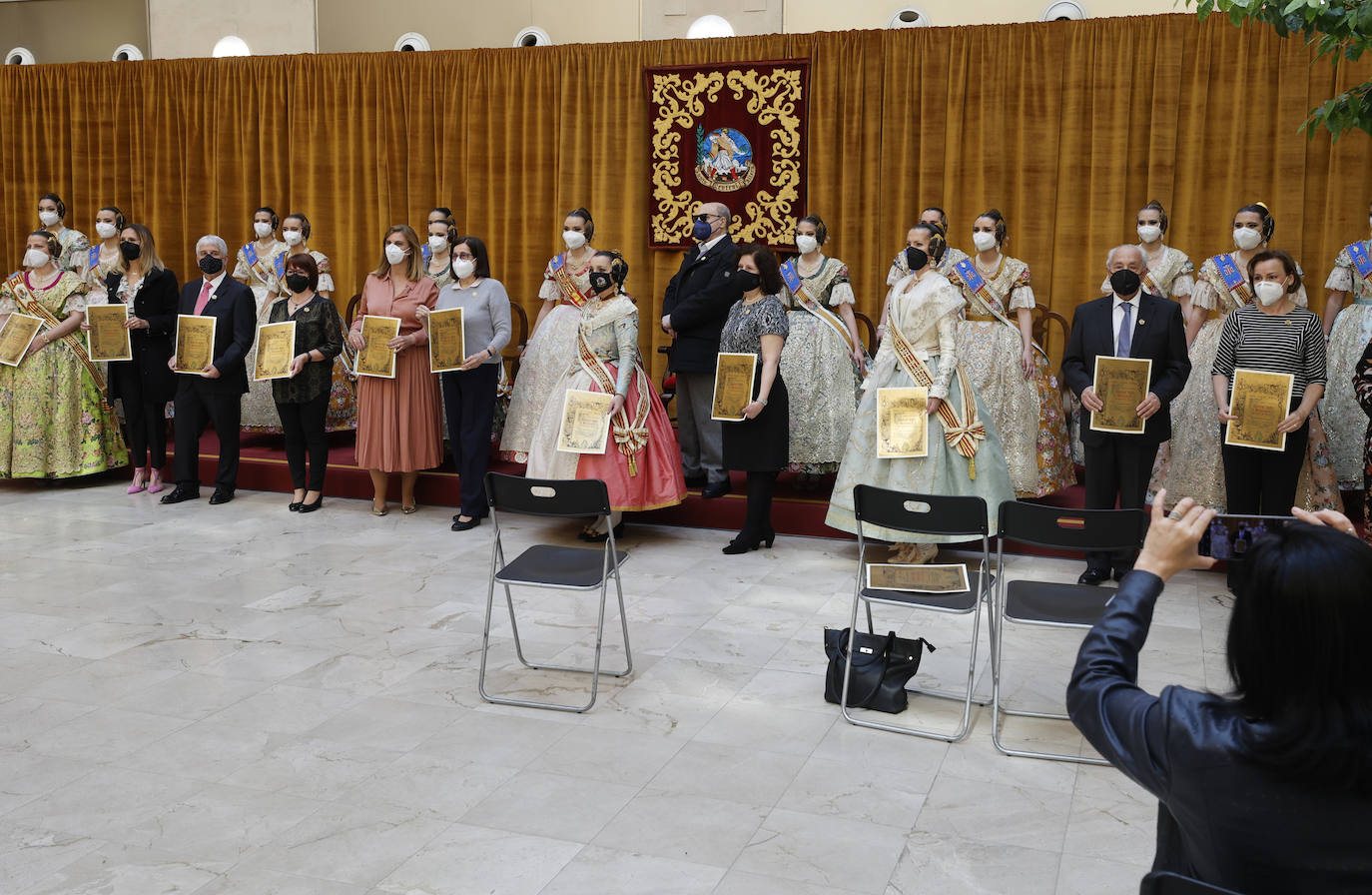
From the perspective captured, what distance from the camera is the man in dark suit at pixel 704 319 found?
6617mm

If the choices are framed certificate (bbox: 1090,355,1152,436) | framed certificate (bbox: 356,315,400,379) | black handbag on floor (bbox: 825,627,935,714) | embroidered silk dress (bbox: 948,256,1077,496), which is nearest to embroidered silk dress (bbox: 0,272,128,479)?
framed certificate (bbox: 356,315,400,379)

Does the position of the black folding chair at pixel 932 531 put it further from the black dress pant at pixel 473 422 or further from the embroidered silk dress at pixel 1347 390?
the black dress pant at pixel 473 422

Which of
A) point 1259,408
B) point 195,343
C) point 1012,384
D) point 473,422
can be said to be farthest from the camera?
point 195,343

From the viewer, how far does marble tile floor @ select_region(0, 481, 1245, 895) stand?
301 centimetres

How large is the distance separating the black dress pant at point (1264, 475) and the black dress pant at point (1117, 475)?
374mm

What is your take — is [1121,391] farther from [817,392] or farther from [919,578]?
[919,578]

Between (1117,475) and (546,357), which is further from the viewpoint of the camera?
(546,357)

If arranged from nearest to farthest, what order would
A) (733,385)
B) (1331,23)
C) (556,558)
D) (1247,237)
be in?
(1331,23)
(556,558)
(1247,237)
(733,385)

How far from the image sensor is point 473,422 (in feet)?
22.8

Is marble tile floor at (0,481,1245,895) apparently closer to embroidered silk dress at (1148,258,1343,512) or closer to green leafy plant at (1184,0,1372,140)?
embroidered silk dress at (1148,258,1343,512)

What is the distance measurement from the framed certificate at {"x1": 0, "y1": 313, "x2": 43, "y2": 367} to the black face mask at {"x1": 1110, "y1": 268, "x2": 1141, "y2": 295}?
6.39 metres

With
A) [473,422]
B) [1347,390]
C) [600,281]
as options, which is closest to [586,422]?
[600,281]

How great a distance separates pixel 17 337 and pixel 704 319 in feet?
14.5

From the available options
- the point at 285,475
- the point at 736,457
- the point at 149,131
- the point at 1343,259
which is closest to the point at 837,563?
the point at 736,457
